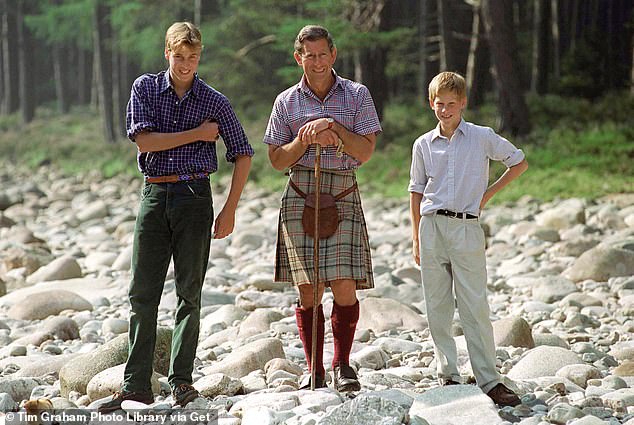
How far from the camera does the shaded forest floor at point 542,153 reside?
13.6 metres

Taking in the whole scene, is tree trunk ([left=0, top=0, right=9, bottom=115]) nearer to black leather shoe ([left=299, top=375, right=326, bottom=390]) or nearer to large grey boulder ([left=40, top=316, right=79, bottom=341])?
large grey boulder ([left=40, top=316, right=79, bottom=341])

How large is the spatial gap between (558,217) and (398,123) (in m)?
8.19

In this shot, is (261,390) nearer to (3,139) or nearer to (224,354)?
(224,354)

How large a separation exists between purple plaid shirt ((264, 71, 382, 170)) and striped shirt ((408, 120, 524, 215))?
0.97 ft

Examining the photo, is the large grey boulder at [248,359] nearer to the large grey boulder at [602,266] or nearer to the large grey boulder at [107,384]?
the large grey boulder at [107,384]

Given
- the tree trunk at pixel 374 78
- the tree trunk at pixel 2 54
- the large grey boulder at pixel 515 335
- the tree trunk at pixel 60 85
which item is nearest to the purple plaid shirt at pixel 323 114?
the large grey boulder at pixel 515 335

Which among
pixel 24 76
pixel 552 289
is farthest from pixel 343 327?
pixel 24 76

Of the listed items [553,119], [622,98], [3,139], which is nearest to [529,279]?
[553,119]

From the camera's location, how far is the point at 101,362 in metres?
5.17

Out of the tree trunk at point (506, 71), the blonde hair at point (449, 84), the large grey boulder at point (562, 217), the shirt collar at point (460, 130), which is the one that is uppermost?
the tree trunk at point (506, 71)

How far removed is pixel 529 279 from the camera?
8.34 m

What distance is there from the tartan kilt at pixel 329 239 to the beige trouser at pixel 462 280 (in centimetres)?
30

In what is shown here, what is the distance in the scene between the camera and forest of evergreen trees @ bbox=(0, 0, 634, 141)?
1742 centimetres

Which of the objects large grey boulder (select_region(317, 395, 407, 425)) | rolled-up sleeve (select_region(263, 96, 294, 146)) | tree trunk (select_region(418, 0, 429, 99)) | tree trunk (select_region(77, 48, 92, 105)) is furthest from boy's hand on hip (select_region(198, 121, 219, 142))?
tree trunk (select_region(77, 48, 92, 105))
